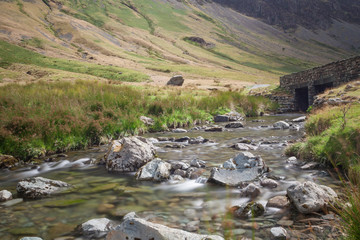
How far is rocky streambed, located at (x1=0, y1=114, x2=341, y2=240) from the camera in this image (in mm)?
3734

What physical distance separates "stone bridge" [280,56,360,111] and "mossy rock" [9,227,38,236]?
23.4 m

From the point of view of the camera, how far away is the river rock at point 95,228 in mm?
3787

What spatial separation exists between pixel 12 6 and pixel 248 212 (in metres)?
141

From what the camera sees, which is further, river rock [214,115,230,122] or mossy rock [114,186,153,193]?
river rock [214,115,230,122]

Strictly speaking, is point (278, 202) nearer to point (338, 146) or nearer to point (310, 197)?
point (310, 197)

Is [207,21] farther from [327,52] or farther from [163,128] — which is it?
[163,128]

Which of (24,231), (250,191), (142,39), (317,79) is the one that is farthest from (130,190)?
(142,39)

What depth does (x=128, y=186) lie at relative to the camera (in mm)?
5871

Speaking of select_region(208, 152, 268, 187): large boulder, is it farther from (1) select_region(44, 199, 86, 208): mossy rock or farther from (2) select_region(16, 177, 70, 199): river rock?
(2) select_region(16, 177, 70, 199): river rock

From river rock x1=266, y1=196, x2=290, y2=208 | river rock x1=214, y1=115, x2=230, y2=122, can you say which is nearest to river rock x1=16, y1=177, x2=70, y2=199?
river rock x1=266, y1=196, x2=290, y2=208

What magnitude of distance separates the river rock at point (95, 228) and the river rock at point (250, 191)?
271 cm

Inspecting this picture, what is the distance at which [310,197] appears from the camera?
424cm

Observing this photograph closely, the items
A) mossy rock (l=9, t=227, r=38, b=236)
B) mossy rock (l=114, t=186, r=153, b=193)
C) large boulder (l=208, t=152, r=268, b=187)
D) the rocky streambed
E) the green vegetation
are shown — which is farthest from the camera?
the green vegetation

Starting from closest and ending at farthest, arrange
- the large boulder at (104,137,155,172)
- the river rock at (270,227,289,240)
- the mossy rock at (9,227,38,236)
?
1. the river rock at (270,227,289,240)
2. the mossy rock at (9,227,38,236)
3. the large boulder at (104,137,155,172)
